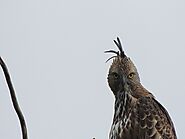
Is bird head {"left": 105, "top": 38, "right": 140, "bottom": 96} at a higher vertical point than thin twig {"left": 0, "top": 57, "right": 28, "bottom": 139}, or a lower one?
higher

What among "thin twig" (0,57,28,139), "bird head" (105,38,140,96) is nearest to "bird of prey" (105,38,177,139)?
"bird head" (105,38,140,96)

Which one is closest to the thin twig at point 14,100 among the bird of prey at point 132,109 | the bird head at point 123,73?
the bird of prey at point 132,109

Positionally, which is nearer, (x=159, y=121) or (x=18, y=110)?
(x=18, y=110)

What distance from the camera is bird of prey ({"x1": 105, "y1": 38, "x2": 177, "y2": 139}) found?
Result: 5656mm

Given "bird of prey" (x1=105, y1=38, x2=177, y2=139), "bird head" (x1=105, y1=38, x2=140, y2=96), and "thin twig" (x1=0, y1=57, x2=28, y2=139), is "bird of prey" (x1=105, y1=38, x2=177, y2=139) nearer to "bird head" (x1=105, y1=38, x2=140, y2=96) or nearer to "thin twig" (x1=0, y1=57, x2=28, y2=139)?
"bird head" (x1=105, y1=38, x2=140, y2=96)

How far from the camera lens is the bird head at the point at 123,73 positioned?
20.9 ft

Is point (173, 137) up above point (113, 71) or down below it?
below

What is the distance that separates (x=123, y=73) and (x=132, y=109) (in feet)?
2.17

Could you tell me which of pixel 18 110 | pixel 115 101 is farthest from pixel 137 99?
pixel 18 110

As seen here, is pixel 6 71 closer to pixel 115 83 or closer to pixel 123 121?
pixel 123 121

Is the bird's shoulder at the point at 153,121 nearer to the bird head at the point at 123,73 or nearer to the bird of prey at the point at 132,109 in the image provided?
the bird of prey at the point at 132,109

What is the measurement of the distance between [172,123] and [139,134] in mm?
534

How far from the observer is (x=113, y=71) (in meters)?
6.55

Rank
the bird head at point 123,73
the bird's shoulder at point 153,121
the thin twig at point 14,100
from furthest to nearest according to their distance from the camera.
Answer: the bird head at point 123,73, the bird's shoulder at point 153,121, the thin twig at point 14,100
